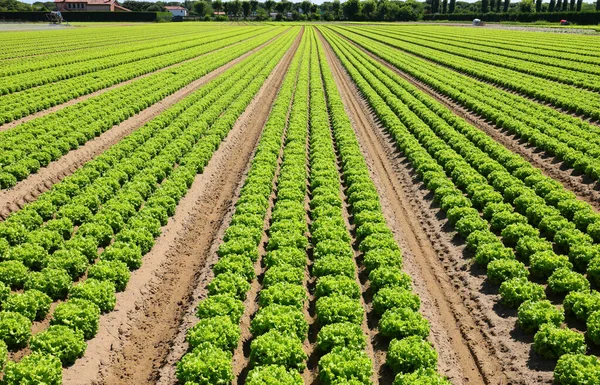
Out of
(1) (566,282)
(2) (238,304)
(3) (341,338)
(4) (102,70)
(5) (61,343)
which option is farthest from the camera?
(4) (102,70)

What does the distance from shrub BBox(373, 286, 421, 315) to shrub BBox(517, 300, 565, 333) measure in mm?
2849

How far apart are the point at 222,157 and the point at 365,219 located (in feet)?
36.6

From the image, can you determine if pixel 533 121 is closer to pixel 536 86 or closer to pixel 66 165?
pixel 536 86

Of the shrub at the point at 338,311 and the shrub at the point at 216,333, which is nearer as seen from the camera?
the shrub at the point at 216,333

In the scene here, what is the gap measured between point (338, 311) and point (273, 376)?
289 cm

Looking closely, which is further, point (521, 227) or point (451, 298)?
A: point (521, 227)

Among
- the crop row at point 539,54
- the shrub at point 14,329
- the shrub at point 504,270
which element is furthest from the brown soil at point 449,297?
the crop row at point 539,54

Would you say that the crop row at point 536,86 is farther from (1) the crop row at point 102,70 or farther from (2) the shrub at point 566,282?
(1) the crop row at point 102,70

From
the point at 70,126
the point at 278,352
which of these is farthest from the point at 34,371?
the point at 70,126

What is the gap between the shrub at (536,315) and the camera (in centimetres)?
1197

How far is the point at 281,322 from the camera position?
11539 mm

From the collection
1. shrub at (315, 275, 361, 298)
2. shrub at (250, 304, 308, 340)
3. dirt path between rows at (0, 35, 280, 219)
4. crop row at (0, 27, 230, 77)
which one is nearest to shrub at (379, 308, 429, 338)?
shrub at (315, 275, 361, 298)

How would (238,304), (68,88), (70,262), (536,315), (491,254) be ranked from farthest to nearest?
(68,88), (491,254), (70,262), (238,304), (536,315)

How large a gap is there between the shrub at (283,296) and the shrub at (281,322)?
1.68 feet
